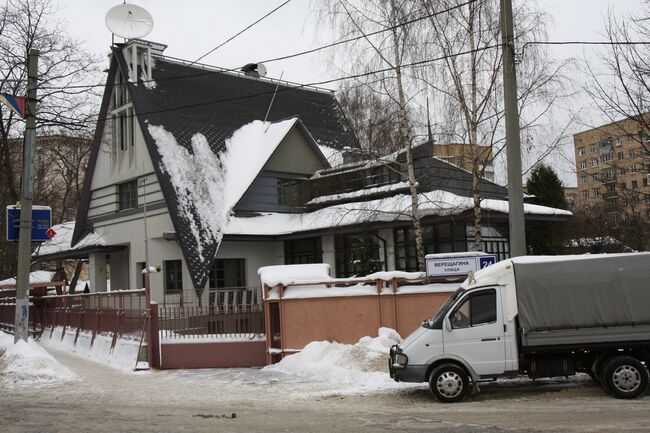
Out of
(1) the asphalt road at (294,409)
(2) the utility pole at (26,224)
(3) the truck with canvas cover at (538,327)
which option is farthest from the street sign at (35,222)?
(3) the truck with canvas cover at (538,327)

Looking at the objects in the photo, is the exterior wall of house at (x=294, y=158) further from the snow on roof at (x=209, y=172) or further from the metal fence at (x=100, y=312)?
the metal fence at (x=100, y=312)

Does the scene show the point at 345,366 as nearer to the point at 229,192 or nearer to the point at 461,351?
the point at 461,351

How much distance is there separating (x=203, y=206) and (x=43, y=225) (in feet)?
27.1

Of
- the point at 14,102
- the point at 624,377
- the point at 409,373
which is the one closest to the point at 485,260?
the point at 409,373

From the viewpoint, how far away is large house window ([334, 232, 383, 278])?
24.0 metres

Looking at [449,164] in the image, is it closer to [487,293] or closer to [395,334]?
[395,334]

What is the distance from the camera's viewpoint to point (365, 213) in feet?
68.2

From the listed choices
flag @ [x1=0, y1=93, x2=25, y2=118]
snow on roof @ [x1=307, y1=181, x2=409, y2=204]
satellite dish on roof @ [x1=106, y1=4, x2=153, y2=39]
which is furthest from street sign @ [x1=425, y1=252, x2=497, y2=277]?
satellite dish on roof @ [x1=106, y1=4, x2=153, y2=39]

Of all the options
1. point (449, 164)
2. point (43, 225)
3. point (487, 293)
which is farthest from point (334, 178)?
point (487, 293)

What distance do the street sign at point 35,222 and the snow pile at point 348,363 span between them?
710cm

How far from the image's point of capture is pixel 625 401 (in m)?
9.80

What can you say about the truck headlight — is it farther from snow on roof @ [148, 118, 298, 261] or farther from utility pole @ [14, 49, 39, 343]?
snow on roof @ [148, 118, 298, 261]

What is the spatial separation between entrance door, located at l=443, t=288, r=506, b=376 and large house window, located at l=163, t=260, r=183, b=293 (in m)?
16.6

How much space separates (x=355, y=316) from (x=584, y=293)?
5.78 m
